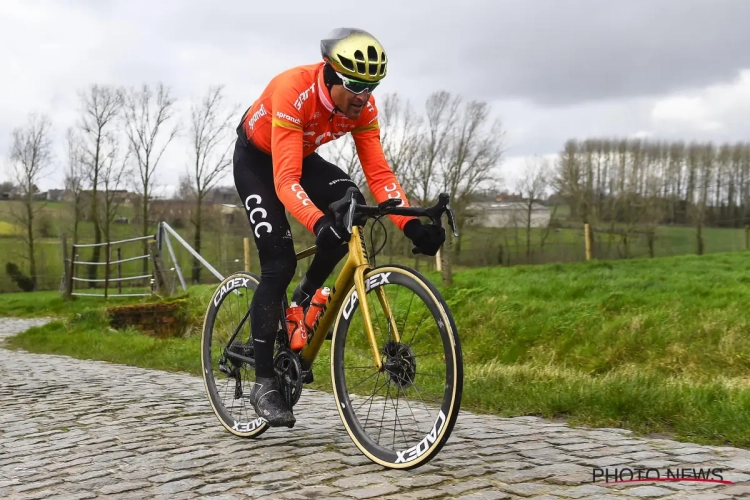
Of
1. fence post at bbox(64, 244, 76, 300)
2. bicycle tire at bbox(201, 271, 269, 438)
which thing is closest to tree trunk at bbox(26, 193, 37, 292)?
fence post at bbox(64, 244, 76, 300)

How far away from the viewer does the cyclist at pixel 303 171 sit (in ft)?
13.1

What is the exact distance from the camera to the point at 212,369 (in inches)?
214

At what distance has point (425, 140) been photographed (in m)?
50.2

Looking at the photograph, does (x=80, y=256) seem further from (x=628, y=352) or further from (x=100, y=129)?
(x=628, y=352)

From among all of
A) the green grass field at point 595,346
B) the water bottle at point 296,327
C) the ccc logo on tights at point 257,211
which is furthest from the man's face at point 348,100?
the green grass field at point 595,346

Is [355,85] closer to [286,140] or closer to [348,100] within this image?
[348,100]

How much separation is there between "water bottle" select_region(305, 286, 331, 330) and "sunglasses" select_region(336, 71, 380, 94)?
1140 millimetres

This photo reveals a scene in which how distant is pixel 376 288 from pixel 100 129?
4779cm

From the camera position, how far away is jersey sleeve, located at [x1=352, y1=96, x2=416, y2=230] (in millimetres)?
4535

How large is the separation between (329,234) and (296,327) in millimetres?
904

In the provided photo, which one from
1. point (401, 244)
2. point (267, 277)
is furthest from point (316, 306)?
point (401, 244)

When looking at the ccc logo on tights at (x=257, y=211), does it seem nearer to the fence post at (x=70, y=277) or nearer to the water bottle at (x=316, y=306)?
the water bottle at (x=316, y=306)

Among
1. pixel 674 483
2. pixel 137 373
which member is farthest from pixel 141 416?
pixel 674 483

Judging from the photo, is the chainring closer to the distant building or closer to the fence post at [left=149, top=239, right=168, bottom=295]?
the fence post at [left=149, top=239, right=168, bottom=295]
